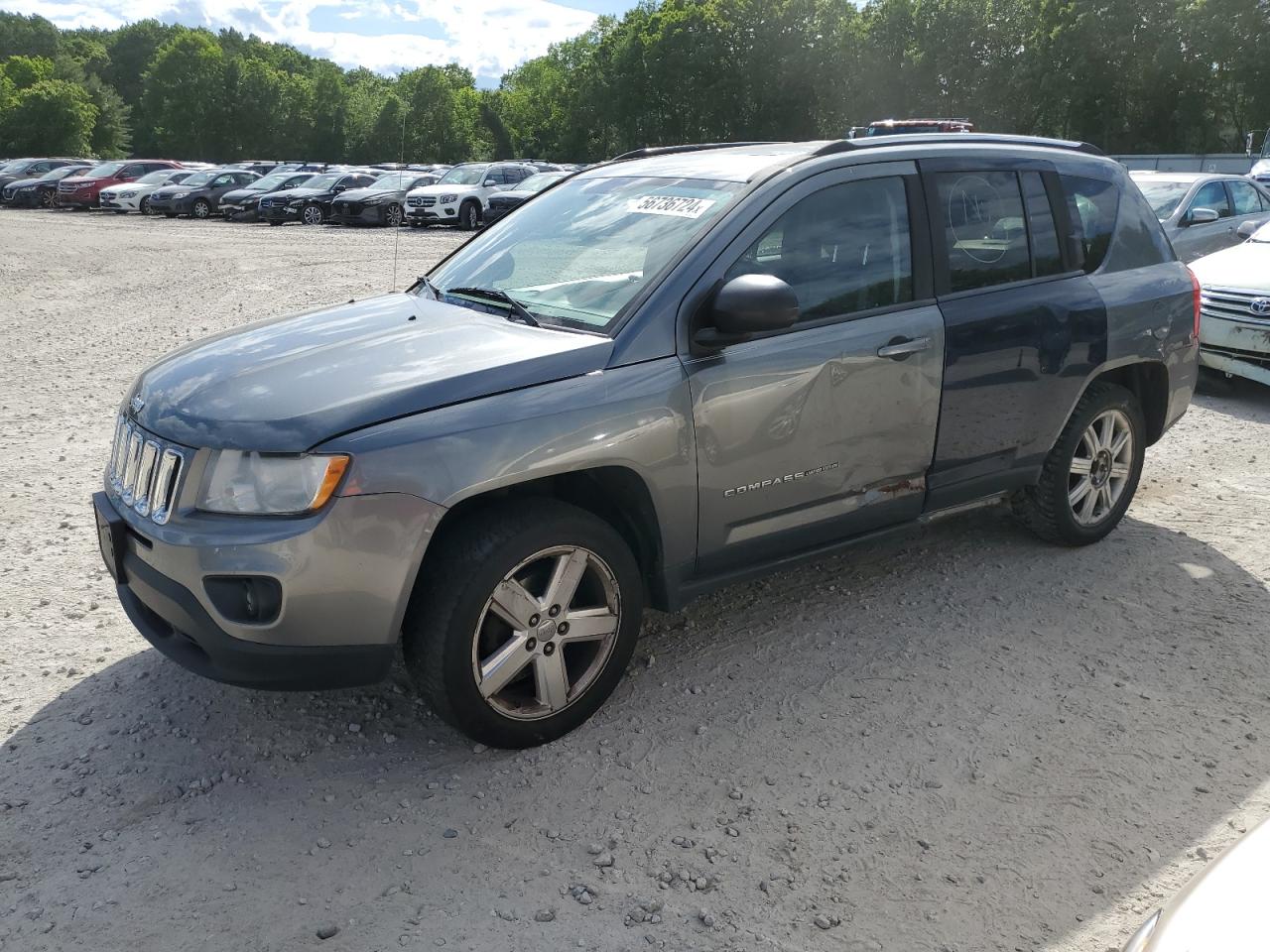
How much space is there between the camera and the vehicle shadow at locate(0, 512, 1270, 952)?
9.46 feet

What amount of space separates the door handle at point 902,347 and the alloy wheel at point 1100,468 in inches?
49.7

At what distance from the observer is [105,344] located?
427 inches

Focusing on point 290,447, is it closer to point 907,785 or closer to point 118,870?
point 118,870

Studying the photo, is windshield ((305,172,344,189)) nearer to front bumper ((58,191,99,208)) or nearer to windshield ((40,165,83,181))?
front bumper ((58,191,99,208))

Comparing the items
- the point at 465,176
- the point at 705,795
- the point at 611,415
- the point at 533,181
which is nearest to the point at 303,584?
the point at 611,415

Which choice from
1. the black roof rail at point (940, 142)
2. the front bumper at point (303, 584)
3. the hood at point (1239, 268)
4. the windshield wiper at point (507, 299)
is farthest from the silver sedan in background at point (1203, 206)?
the front bumper at point (303, 584)

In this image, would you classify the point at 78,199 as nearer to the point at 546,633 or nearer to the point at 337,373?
the point at 337,373

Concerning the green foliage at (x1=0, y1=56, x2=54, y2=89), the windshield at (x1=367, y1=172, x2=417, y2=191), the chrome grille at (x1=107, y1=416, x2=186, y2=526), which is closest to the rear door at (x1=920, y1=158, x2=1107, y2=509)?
the chrome grille at (x1=107, y1=416, x2=186, y2=526)

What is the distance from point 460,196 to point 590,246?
24.4m

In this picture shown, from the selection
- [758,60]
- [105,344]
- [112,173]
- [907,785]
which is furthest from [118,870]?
[758,60]

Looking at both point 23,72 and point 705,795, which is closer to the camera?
point 705,795

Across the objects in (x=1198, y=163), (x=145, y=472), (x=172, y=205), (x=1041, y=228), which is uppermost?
(x=1198, y=163)

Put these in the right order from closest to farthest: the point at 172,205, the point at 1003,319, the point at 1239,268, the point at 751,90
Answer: the point at 1003,319, the point at 1239,268, the point at 172,205, the point at 751,90

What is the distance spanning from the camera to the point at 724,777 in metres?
3.51
